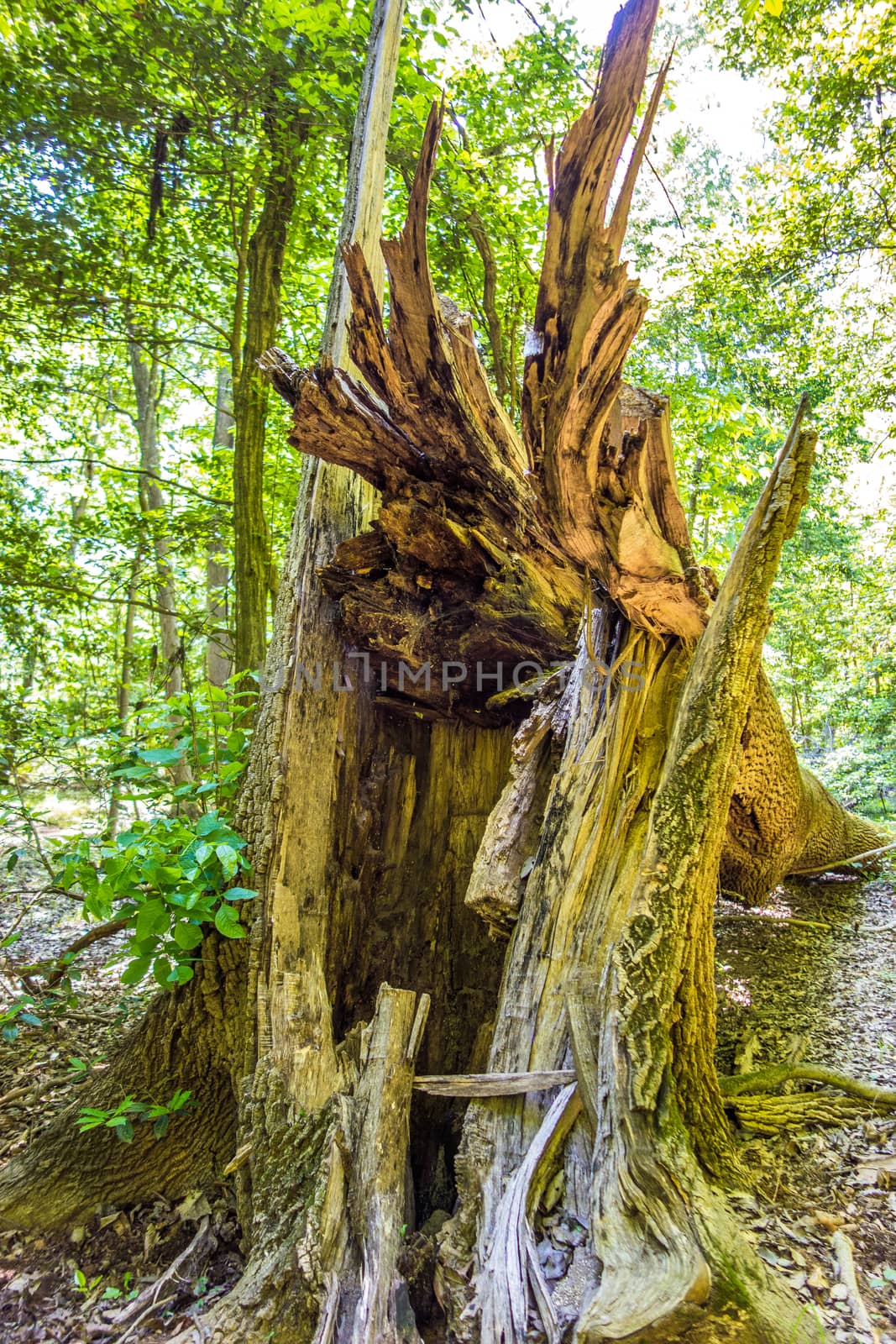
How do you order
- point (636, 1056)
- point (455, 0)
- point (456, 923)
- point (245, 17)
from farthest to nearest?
point (245, 17) < point (455, 0) < point (456, 923) < point (636, 1056)

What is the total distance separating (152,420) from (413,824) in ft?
25.8

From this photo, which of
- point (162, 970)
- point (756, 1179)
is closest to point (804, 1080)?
point (756, 1179)

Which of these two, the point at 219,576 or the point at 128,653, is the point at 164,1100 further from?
the point at 219,576

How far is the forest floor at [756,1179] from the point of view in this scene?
5.62 ft

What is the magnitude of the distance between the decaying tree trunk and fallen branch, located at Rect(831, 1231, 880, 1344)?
192 mm

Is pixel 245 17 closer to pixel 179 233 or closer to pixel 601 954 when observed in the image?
pixel 179 233

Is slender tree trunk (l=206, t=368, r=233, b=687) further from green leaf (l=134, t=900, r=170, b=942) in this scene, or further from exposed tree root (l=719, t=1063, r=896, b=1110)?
exposed tree root (l=719, t=1063, r=896, b=1110)

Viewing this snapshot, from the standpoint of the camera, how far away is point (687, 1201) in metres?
1.57

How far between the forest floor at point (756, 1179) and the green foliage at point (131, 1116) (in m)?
0.22

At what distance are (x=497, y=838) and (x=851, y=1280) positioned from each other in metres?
1.42

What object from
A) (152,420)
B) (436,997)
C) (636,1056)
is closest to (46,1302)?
(436,997)

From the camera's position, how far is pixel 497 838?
246cm

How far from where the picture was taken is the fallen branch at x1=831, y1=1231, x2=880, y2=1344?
55.9 inches

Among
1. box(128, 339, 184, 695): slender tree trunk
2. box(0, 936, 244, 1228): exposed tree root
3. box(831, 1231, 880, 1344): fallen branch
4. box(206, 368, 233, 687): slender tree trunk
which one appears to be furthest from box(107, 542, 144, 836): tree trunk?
box(831, 1231, 880, 1344): fallen branch
